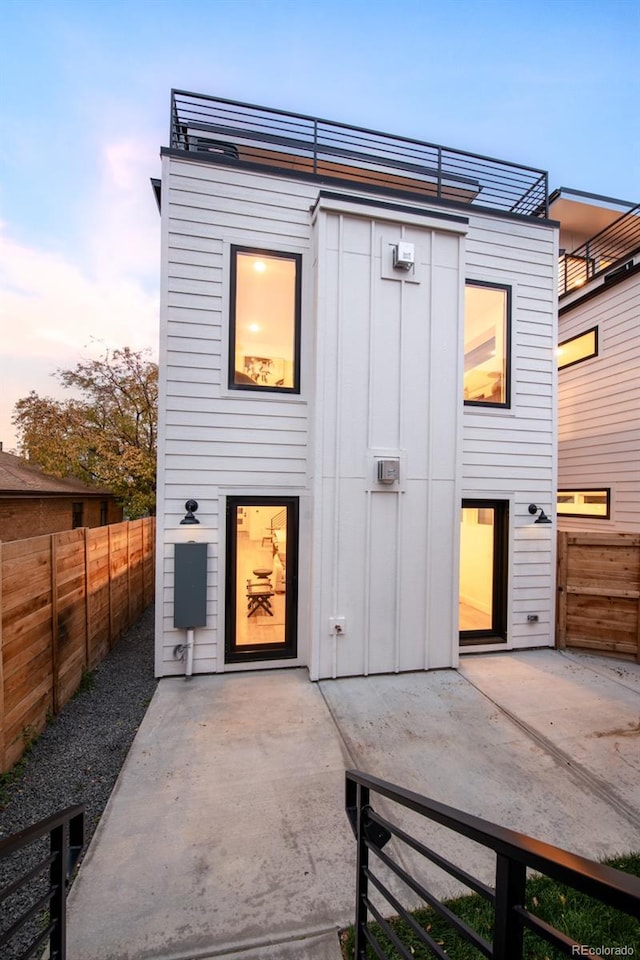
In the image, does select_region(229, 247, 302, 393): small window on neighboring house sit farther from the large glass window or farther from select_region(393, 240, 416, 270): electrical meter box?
the large glass window

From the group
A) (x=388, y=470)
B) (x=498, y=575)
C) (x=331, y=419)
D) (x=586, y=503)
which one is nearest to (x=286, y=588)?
(x=388, y=470)

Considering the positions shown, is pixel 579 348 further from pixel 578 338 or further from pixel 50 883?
pixel 50 883

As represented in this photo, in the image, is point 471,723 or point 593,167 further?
point 593,167

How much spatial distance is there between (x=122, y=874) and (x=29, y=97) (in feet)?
34.4

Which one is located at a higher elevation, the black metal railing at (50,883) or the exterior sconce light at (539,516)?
the exterior sconce light at (539,516)

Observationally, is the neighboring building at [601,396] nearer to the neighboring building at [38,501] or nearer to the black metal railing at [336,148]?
the black metal railing at [336,148]

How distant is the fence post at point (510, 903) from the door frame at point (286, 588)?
404 centimetres

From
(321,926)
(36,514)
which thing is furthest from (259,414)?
(36,514)

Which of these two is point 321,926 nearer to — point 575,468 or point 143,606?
point 143,606

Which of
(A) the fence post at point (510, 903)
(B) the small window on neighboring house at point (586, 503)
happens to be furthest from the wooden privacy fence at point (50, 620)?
(B) the small window on neighboring house at point (586, 503)

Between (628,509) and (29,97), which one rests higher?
(29,97)

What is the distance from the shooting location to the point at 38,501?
37.0 ft

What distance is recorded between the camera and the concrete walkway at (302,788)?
1921mm

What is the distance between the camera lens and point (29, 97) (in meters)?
6.79
